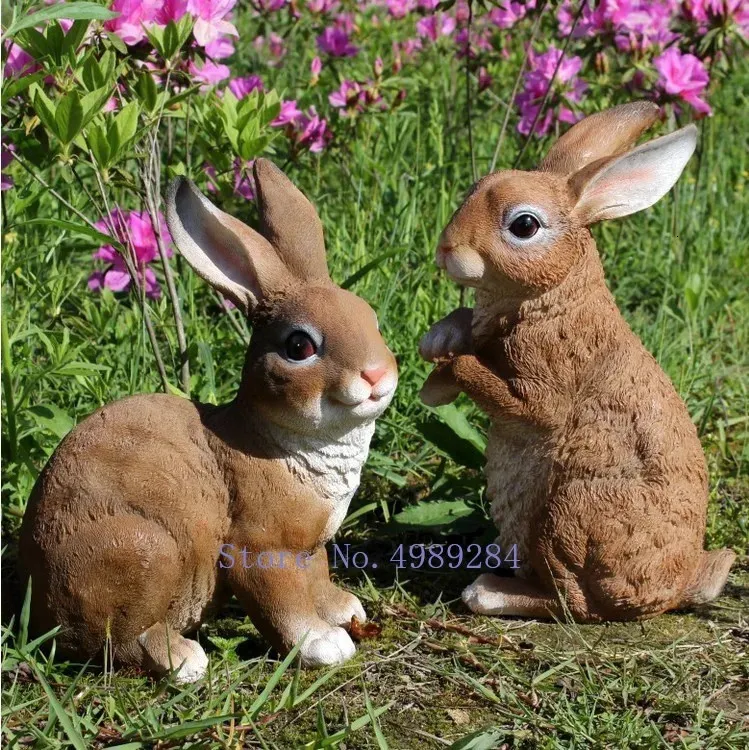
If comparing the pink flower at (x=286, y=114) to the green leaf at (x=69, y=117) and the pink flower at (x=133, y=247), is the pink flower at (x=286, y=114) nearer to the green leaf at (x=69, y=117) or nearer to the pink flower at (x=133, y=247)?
the pink flower at (x=133, y=247)

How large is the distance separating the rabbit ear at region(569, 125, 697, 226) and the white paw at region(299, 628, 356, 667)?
1275mm

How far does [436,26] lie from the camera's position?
6172 millimetres

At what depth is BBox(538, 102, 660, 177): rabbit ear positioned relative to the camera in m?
3.34

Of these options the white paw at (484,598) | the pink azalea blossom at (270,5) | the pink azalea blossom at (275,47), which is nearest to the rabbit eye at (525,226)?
the white paw at (484,598)

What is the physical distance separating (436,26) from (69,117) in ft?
11.3

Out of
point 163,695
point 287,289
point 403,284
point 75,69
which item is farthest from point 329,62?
point 163,695

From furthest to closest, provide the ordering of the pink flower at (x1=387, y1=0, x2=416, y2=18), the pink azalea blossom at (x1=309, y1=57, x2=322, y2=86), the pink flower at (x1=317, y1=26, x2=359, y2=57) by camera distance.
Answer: the pink flower at (x1=387, y1=0, x2=416, y2=18) → the pink flower at (x1=317, y1=26, x2=359, y2=57) → the pink azalea blossom at (x1=309, y1=57, x2=322, y2=86)

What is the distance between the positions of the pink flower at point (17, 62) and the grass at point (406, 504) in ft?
2.06

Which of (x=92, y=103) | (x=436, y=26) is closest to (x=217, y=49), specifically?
(x=92, y=103)

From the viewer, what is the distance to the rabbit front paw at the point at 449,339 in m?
3.38

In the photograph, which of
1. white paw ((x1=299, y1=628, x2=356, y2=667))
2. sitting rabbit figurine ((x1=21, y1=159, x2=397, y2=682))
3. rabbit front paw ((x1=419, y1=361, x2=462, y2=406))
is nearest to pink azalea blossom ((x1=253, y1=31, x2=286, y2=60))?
rabbit front paw ((x1=419, y1=361, x2=462, y2=406))

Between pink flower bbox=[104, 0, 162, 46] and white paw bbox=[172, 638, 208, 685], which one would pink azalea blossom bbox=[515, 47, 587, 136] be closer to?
pink flower bbox=[104, 0, 162, 46]

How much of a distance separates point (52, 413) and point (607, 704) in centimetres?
177

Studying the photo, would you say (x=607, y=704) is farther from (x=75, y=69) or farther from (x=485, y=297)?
(x=75, y=69)
